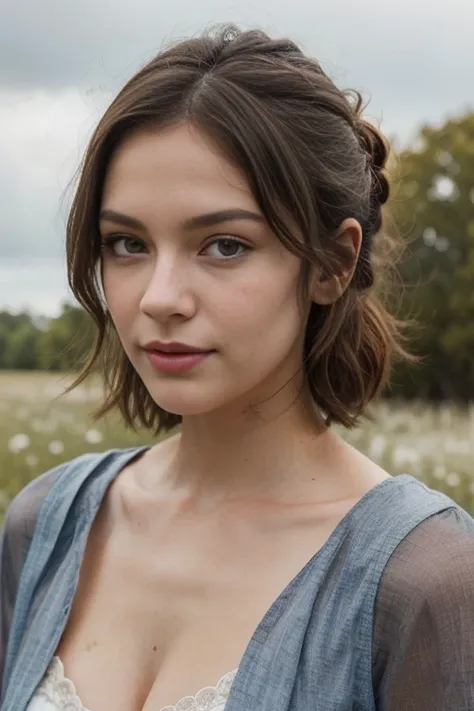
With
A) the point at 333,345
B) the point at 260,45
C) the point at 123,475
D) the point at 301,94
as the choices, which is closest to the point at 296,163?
the point at 301,94

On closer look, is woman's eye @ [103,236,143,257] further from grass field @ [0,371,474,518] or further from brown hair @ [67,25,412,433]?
grass field @ [0,371,474,518]

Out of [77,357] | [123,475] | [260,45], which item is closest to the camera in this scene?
[260,45]

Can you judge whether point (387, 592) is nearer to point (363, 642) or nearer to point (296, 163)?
point (363, 642)

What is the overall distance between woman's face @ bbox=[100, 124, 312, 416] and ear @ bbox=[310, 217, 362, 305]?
4.5 inches

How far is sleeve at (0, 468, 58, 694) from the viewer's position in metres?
2.55

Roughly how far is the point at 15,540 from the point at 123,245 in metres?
0.85

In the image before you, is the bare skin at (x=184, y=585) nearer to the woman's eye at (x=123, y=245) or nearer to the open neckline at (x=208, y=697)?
the open neckline at (x=208, y=697)

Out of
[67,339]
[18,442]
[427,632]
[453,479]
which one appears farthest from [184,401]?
[453,479]

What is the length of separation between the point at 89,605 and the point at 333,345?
2.44 ft

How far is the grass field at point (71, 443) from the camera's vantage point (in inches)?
165

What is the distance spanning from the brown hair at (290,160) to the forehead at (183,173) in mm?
21

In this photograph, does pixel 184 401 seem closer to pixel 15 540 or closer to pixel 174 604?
pixel 174 604

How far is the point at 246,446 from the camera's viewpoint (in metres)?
2.23

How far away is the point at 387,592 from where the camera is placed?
1.85 meters
